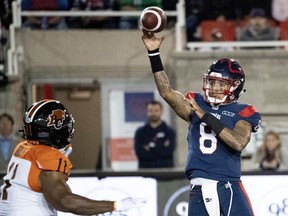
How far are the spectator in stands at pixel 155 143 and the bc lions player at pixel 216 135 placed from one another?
339cm

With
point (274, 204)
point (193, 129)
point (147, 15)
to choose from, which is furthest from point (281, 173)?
point (147, 15)

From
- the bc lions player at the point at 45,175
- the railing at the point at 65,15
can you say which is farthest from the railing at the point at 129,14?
the bc lions player at the point at 45,175

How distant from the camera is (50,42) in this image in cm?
1200

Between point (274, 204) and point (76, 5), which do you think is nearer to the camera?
point (274, 204)

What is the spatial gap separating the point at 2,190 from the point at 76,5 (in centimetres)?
682

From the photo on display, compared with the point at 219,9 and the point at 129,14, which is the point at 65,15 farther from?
the point at 219,9

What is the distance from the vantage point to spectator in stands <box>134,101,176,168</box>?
10.1 meters

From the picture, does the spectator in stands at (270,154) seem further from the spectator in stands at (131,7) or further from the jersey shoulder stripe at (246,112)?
the jersey shoulder stripe at (246,112)

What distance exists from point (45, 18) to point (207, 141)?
5.97m

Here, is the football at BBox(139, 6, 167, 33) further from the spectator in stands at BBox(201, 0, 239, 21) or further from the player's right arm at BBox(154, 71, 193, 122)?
the spectator in stands at BBox(201, 0, 239, 21)

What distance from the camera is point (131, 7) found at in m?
12.0

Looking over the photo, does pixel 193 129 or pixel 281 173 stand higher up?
pixel 193 129

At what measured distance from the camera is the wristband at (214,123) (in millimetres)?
6398

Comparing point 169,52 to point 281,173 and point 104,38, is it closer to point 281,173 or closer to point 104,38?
point 104,38
